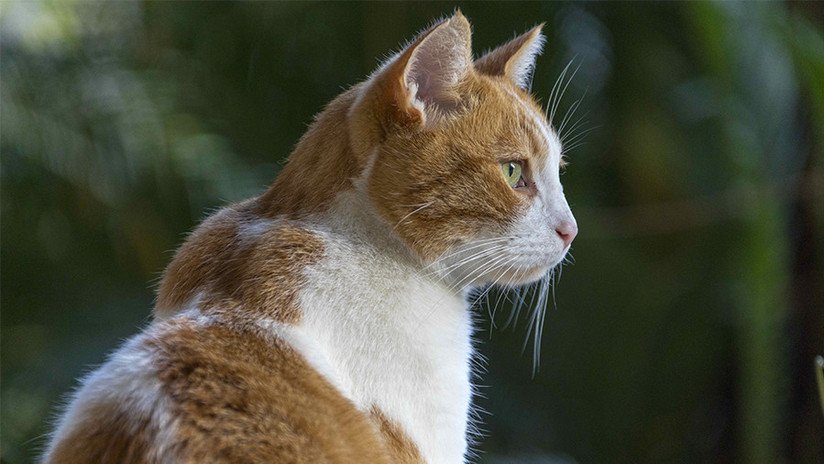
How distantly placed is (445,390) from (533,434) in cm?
149

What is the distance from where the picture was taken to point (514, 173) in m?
1.02

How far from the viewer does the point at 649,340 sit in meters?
2.53

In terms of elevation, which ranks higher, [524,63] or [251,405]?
[524,63]

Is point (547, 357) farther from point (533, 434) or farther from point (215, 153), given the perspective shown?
point (215, 153)

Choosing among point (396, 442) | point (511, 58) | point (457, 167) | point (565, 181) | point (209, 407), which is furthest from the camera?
point (565, 181)

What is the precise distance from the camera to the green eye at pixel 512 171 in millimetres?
1011

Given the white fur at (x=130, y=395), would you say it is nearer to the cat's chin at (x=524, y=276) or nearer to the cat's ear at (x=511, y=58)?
the cat's chin at (x=524, y=276)

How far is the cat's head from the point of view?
954 millimetres

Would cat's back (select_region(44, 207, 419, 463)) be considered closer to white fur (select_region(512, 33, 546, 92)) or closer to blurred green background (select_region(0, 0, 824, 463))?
white fur (select_region(512, 33, 546, 92))

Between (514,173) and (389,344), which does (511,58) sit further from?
(389,344)

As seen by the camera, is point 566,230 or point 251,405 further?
point 566,230

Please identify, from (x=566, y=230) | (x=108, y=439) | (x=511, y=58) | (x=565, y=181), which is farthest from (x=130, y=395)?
(x=565, y=181)

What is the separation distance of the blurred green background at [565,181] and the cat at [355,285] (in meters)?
1.24

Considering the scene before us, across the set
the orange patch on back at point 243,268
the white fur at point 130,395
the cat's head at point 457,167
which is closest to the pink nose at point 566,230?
the cat's head at point 457,167
